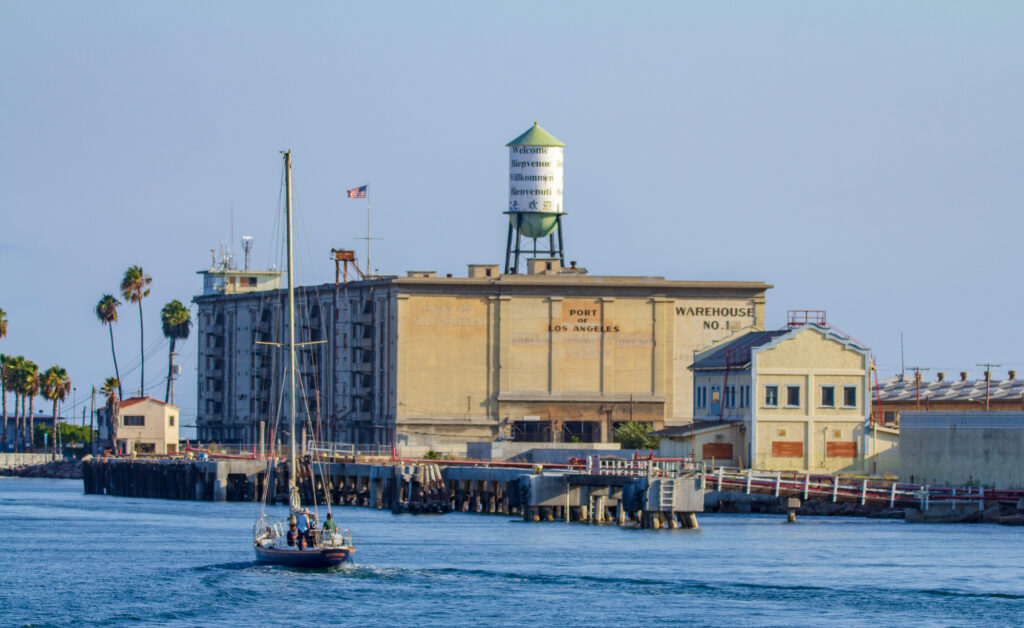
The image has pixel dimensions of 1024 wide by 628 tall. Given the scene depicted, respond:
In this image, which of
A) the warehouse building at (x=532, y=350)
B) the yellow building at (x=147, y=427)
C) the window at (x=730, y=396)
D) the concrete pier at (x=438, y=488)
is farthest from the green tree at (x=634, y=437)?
the yellow building at (x=147, y=427)

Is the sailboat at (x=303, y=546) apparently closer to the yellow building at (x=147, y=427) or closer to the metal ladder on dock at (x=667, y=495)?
the metal ladder on dock at (x=667, y=495)

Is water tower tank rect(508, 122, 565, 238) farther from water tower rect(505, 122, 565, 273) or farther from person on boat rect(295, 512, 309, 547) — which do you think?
person on boat rect(295, 512, 309, 547)

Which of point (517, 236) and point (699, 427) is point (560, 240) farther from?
point (699, 427)

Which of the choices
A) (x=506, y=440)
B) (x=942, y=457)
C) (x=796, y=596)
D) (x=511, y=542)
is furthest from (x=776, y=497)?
(x=506, y=440)

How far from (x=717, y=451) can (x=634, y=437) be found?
2722 centimetres

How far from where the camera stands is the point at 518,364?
14400 cm

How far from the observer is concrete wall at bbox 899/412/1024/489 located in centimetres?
8875

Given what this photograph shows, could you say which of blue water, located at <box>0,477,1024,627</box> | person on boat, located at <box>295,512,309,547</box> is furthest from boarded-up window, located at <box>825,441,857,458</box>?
person on boat, located at <box>295,512,309,547</box>

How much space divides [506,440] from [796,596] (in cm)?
7880

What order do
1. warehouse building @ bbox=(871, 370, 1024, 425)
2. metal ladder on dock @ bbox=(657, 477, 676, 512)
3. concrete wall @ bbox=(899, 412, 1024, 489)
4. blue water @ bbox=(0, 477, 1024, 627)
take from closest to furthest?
blue water @ bbox=(0, 477, 1024, 627), metal ladder on dock @ bbox=(657, 477, 676, 512), concrete wall @ bbox=(899, 412, 1024, 489), warehouse building @ bbox=(871, 370, 1024, 425)

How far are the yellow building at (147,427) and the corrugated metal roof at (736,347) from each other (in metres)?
64.3

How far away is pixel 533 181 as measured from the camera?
147 meters

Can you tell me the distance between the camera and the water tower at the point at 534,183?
482 ft

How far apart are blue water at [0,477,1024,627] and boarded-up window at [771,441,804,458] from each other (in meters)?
12.8
